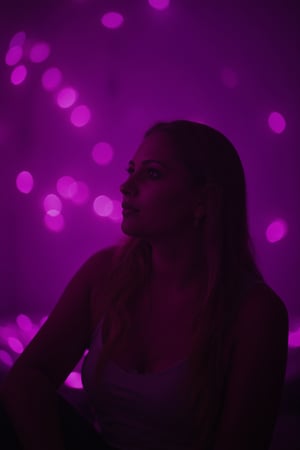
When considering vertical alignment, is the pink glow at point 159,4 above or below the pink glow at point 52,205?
above

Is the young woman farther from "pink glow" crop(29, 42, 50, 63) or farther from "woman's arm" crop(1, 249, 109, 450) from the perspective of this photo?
"pink glow" crop(29, 42, 50, 63)

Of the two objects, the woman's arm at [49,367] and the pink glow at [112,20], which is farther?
the pink glow at [112,20]

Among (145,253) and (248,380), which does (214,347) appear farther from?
(145,253)

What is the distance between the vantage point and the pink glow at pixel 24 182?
1975 millimetres

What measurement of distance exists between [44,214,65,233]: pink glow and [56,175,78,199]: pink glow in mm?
92

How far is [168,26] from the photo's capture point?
1836 millimetres

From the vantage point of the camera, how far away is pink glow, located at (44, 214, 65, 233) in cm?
193

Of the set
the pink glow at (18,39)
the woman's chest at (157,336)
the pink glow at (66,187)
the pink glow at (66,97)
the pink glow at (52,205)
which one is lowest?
the woman's chest at (157,336)

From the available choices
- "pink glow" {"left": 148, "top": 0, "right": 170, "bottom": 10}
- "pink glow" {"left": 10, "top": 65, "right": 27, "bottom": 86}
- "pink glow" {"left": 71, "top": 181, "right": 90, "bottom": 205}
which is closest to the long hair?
"pink glow" {"left": 71, "top": 181, "right": 90, "bottom": 205}

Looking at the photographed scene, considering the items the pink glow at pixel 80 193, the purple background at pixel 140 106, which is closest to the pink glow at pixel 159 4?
the purple background at pixel 140 106

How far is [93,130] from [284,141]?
2.50 ft

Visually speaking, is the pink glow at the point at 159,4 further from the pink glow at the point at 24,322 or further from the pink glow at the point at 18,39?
the pink glow at the point at 24,322

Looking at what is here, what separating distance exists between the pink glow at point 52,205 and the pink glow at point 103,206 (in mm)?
152

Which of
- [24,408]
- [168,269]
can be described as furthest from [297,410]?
[24,408]
